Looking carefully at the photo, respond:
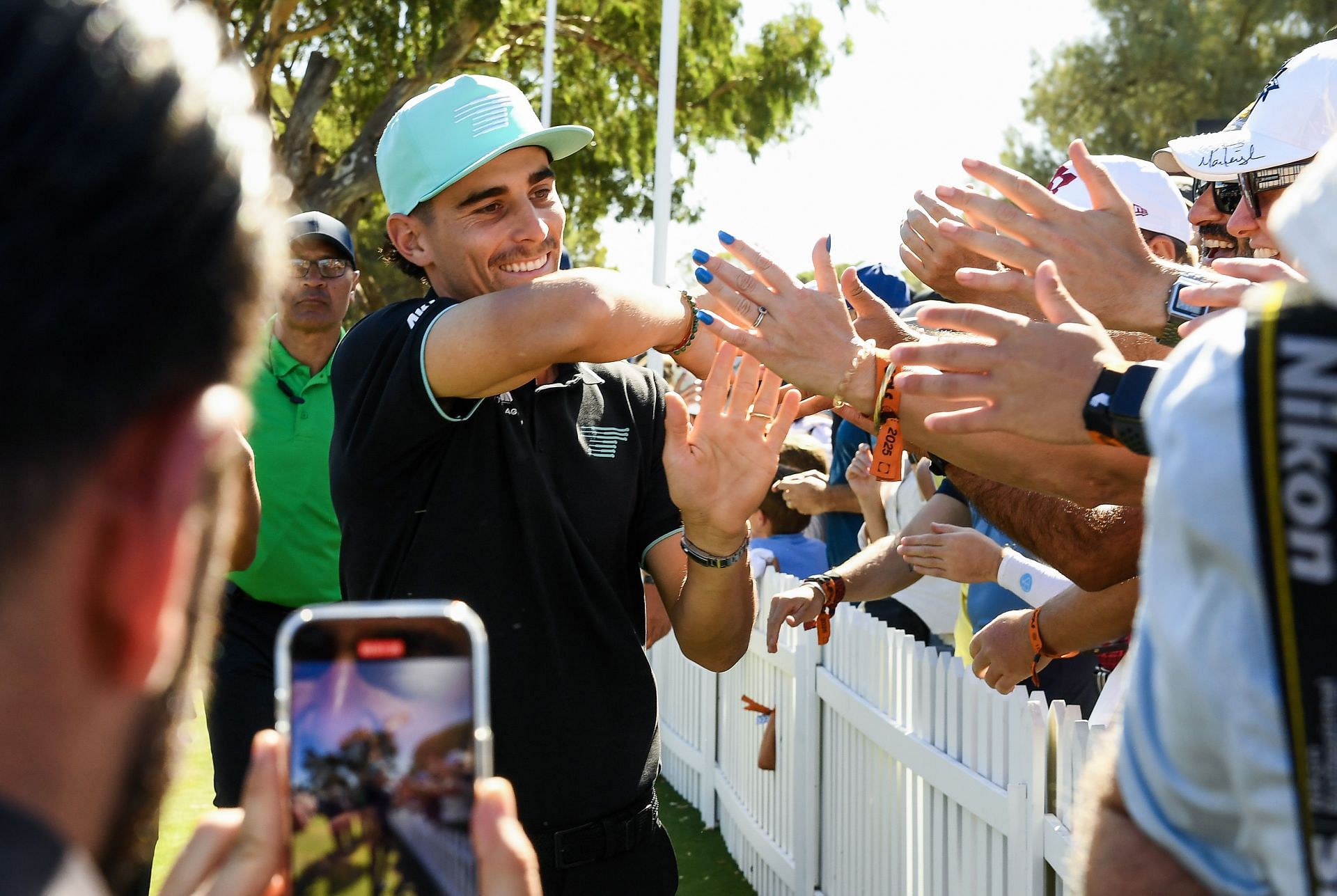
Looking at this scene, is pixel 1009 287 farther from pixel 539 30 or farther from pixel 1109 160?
pixel 539 30

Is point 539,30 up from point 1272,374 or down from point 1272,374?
up

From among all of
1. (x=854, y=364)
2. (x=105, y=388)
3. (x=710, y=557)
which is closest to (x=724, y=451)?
(x=710, y=557)

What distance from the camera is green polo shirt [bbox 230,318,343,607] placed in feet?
14.4

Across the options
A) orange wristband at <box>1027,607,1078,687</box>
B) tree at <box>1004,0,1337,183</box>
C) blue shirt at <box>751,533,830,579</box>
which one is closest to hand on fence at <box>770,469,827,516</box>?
blue shirt at <box>751,533,830,579</box>

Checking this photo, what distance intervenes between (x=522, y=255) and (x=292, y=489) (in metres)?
1.92

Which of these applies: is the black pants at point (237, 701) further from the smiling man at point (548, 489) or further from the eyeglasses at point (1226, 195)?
the eyeglasses at point (1226, 195)

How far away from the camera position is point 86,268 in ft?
2.36

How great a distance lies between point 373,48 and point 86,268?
1929 cm

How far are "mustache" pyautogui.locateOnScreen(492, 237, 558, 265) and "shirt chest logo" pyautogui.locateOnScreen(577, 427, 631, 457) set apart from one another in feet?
1.57

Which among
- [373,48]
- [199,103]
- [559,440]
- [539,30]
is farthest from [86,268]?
[539,30]

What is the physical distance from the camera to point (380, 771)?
114 cm

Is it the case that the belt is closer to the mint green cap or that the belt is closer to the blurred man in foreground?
the mint green cap

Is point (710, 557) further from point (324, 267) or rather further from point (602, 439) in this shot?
point (324, 267)

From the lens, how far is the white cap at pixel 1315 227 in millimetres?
913
